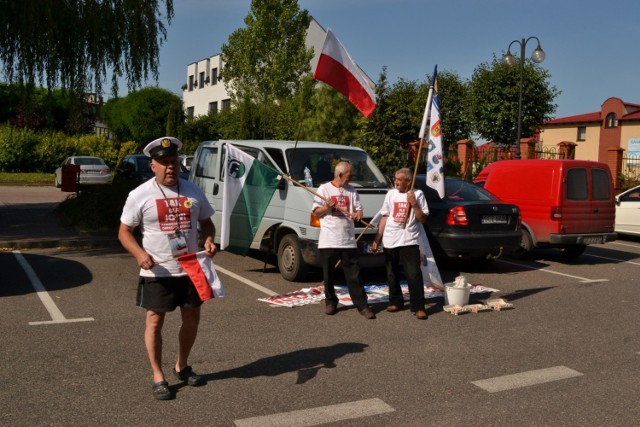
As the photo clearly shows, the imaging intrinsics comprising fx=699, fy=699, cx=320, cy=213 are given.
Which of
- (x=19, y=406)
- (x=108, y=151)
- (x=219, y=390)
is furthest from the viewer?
(x=108, y=151)

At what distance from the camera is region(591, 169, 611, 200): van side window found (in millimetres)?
12422

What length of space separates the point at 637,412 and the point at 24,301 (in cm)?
636

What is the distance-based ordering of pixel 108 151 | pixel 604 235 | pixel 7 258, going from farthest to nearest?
pixel 108 151 < pixel 604 235 < pixel 7 258

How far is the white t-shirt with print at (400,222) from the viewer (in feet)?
25.5

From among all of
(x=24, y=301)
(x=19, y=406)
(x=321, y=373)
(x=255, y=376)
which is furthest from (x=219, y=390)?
(x=24, y=301)

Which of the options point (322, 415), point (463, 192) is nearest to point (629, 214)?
point (463, 192)

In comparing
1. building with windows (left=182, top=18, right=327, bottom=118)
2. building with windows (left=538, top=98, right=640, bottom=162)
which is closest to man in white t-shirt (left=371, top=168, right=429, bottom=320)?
building with windows (left=538, top=98, right=640, bottom=162)

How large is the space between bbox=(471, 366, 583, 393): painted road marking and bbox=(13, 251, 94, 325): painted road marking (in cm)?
409

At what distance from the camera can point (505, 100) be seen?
3438 cm

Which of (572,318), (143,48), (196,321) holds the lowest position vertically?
(572,318)

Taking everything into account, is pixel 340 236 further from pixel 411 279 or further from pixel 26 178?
pixel 26 178

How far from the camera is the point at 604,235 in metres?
12.4

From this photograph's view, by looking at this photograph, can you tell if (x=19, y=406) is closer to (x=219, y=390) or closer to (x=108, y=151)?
(x=219, y=390)

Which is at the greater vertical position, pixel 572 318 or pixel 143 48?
pixel 143 48
